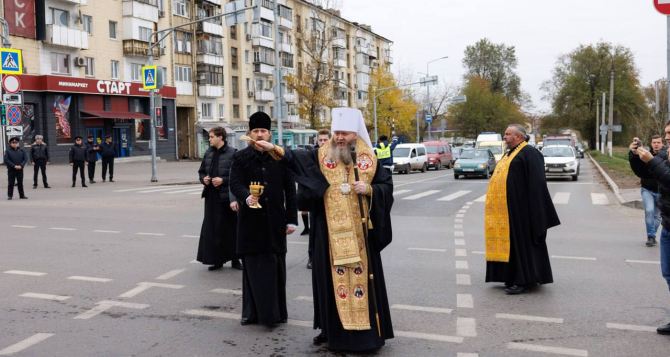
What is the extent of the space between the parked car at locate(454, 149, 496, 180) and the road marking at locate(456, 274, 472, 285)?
960 inches

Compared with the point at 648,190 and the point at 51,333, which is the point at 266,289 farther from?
the point at 648,190

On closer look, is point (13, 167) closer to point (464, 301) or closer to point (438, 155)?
point (464, 301)

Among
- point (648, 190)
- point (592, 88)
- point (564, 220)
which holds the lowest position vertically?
point (564, 220)

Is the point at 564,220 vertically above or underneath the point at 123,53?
underneath

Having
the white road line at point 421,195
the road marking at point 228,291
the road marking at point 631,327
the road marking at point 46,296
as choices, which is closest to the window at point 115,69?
the white road line at point 421,195

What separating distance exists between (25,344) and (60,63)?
40686mm

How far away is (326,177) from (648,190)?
7233 millimetres

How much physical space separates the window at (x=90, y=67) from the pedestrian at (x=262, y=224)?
41989 millimetres

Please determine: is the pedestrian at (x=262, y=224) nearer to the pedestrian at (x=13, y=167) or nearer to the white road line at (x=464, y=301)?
the white road line at (x=464, y=301)

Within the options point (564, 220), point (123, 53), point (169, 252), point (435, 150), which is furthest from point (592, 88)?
point (169, 252)

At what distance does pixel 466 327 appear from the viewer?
19.5ft

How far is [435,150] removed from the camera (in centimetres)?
4703

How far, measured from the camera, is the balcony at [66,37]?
4109 cm

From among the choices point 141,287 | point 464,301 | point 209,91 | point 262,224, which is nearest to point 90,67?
point 209,91
